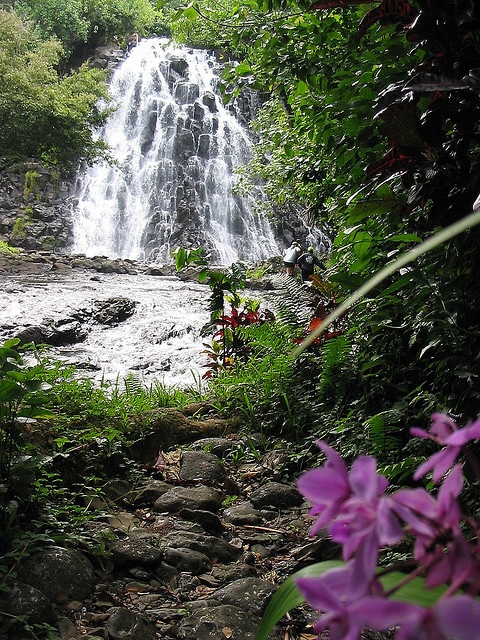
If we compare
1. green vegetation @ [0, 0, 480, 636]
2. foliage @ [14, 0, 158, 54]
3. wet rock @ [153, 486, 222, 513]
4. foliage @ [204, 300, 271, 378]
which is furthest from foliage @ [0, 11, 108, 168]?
wet rock @ [153, 486, 222, 513]

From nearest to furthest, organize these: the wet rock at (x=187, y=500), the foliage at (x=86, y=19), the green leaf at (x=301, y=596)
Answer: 1. the green leaf at (x=301, y=596)
2. the wet rock at (x=187, y=500)
3. the foliage at (x=86, y=19)

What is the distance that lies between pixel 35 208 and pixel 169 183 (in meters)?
5.42

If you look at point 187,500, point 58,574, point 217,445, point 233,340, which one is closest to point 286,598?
point 58,574

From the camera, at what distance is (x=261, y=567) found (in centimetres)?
227

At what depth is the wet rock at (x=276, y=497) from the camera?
9.54 feet

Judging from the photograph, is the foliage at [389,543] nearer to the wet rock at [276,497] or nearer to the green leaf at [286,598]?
the green leaf at [286,598]

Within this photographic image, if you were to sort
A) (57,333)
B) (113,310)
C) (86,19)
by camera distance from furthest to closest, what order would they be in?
(86,19) → (113,310) → (57,333)

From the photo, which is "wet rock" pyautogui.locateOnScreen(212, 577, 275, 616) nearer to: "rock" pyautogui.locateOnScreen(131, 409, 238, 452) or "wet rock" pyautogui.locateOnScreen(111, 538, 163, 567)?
"wet rock" pyautogui.locateOnScreen(111, 538, 163, 567)

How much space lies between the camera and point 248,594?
1.89 m

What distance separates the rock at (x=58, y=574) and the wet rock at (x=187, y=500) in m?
0.79

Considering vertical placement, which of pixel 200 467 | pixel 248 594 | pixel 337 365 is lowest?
pixel 248 594

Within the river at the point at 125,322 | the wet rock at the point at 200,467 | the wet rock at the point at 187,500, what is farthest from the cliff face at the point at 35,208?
the wet rock at the point at 187,500

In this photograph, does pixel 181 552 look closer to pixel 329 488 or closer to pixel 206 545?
pixel 206 545

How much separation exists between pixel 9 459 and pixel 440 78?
190cm
